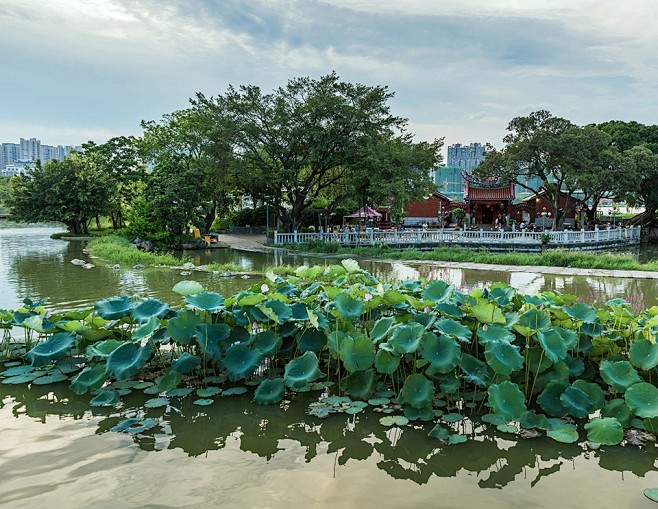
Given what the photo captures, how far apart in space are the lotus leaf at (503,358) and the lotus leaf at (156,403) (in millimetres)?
2832

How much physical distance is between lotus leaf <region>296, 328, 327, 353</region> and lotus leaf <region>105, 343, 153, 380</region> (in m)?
1.38

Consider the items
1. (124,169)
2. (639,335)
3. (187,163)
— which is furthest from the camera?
(124,169)

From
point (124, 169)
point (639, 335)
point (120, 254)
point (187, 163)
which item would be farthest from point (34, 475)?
point (124, 169)

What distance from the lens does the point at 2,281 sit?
13.7 metres

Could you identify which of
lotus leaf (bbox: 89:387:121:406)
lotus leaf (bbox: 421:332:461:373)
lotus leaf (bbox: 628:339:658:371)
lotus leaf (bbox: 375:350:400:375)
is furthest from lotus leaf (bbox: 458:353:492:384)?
lotus leaf (bbox: 89:387:121:406)

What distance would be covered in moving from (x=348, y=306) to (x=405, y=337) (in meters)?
0.66

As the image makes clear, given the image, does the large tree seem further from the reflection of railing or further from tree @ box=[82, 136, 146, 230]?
tree @ box=[82, 136, 146, 230]

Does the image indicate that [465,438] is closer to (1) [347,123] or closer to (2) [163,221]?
(1) [347,123]

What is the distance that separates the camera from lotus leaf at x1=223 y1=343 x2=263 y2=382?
466 centimetres

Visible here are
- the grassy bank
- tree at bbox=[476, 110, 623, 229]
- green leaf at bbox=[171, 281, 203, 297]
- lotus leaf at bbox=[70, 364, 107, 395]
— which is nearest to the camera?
lotus leaf at bbox=[70, 364, 107, 395]

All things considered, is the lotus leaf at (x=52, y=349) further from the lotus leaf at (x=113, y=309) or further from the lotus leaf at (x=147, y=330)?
the lotus leaf at (x=147, y=330)

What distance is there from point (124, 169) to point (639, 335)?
35.8 m

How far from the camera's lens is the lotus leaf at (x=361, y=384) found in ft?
15.1

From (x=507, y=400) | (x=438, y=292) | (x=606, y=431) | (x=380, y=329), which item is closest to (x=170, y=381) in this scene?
(x=380, y=329)
